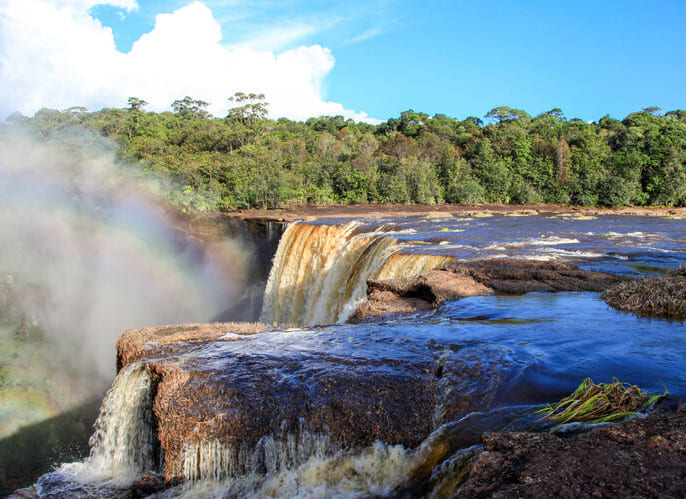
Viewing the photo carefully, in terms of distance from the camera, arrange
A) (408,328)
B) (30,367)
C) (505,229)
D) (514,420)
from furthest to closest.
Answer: (505,229) → (30,367) → (408,328) → (514,420)

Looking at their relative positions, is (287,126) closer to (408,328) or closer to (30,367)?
(30,367)

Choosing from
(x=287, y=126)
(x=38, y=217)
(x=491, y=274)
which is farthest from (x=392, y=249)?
(x=287, y=126)

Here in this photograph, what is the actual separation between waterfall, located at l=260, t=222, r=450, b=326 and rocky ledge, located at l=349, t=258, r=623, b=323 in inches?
40.3

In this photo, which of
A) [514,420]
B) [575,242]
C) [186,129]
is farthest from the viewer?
[186,129]

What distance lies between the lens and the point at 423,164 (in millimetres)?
30594

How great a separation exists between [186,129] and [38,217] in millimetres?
32321

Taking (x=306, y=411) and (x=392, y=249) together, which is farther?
(x=392, y=249)

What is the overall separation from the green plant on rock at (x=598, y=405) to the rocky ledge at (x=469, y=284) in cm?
332

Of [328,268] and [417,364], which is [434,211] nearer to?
[328,268]

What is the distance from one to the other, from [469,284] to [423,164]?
24541 mm

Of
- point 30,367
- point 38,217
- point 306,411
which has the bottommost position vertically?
point 30,367

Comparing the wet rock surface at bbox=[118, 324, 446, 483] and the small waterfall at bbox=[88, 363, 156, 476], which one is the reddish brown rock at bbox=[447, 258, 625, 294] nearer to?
the wet rock surface at bbox=[118, 324, 446, 483]

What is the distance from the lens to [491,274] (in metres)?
7.66

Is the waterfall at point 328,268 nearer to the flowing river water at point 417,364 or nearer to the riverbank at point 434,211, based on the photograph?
the flowing river water at point 417,364
